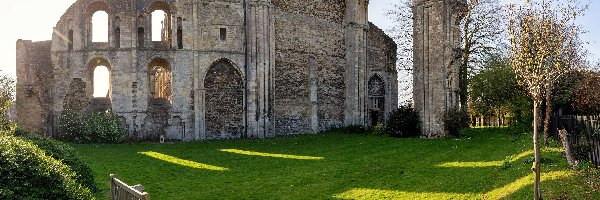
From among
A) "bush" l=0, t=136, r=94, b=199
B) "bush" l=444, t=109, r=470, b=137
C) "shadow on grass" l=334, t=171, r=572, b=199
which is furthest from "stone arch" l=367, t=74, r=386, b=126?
"bush" l=0, t=136, r=94, b=199

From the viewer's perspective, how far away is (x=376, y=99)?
31.5 meters

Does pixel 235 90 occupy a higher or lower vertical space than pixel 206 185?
higher

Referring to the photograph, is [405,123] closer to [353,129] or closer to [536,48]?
[353,129]

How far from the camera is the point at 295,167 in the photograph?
1459cm

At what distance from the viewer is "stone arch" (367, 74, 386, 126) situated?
31203mm

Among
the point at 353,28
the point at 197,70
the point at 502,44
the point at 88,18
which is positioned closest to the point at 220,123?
the point at 197,70

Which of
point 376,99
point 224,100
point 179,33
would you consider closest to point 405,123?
point 376,99

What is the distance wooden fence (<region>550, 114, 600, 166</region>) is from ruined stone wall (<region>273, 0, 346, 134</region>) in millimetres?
14854

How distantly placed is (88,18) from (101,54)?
213 centimetres

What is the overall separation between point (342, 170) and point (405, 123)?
10164 millimetres

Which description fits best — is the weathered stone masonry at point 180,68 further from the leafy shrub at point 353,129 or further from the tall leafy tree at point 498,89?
the tall leafy tree at point 498,89

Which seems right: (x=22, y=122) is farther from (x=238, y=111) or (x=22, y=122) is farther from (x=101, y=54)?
(x=238, y=111)

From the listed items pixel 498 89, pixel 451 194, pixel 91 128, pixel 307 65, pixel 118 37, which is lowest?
pixel 451 194

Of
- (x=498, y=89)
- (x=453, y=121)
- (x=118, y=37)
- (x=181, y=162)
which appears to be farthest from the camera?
(x=118, y=37)
